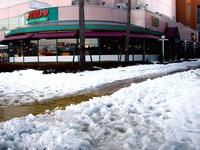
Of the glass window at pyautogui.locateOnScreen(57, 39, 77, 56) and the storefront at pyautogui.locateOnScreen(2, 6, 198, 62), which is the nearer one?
the storefront at pyautogui.locateOnScreen(2, 6, 198, 62)

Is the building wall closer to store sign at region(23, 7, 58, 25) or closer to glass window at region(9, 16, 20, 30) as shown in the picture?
glass window at region(9, 16, 20, 30)

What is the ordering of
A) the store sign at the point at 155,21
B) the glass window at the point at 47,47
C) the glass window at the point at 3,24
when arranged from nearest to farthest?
the glass window at the point at 47,47 → the store sign at the point at 155,21 → the glass window at the point at 3,24

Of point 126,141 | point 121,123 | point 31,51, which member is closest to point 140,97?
point 121,123

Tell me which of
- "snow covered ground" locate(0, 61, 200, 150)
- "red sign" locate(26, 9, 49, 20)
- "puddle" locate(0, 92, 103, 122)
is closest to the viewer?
"snow covered ground" locate(0, 61, 200, 150)

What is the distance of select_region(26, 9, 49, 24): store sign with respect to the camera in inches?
1246

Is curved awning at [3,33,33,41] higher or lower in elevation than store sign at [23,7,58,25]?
lower

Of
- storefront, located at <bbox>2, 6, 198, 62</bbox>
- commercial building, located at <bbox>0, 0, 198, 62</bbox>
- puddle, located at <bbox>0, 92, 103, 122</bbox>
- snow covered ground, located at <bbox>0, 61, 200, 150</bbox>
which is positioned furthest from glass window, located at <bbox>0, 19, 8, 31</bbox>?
snow covered ground, located at <bbox>0, 61, 200, 150</bbox>

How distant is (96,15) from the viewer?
104 ft

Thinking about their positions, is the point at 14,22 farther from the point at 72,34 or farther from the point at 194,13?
the point at 194,13

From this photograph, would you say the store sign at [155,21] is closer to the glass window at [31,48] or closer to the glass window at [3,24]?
the glass window at [31,48]

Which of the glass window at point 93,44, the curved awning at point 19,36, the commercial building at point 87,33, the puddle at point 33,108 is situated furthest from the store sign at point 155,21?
the puddle at point 33,108

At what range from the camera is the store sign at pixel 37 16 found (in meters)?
31.6

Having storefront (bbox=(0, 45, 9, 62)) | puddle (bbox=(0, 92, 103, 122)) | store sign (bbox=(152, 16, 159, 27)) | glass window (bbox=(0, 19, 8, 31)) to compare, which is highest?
glass window (bbox=(0, 19, 8, 31))

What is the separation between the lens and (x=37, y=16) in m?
32.1
